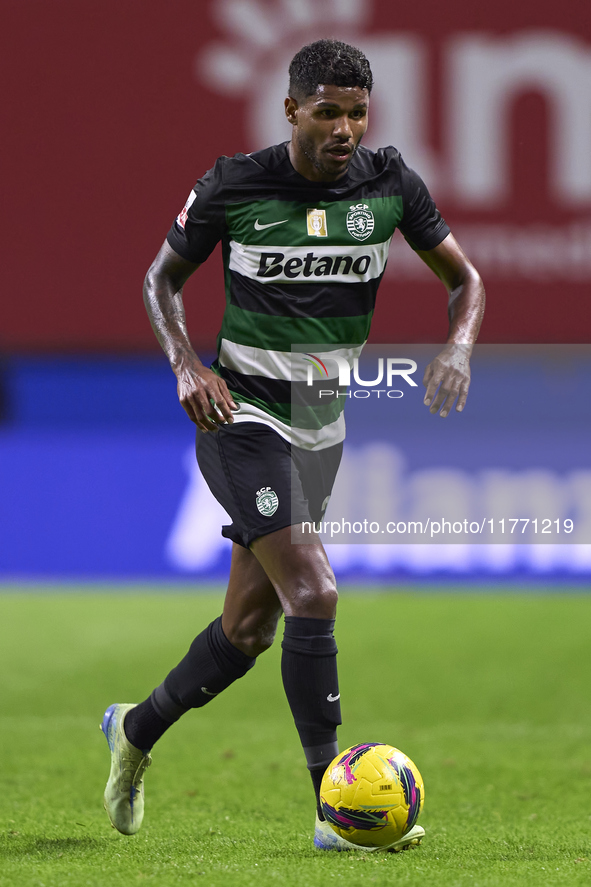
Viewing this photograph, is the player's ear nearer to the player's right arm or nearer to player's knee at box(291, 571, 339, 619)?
the player's right arm

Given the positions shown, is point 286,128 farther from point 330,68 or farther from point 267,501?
point 267,501

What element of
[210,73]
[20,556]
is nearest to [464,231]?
[210,73]

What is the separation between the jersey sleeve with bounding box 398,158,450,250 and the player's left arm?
0.13 ft

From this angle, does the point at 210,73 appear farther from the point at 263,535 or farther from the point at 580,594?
the point at 263,535

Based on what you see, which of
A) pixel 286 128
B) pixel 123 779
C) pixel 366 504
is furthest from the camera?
pixel 286 128

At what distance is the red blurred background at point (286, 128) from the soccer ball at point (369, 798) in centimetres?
756

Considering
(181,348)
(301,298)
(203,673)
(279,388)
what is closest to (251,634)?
(203,673)

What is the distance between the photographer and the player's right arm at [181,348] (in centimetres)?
342

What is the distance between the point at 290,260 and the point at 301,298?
120 mm

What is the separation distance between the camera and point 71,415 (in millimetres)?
10688

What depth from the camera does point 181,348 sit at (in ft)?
11.8

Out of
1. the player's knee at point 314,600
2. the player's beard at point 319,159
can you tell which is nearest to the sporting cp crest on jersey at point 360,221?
the player's beard at point 319,159

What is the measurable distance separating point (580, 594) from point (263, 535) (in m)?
4.82

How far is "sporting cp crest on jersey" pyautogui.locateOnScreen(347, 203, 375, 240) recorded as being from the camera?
11.8 ft
